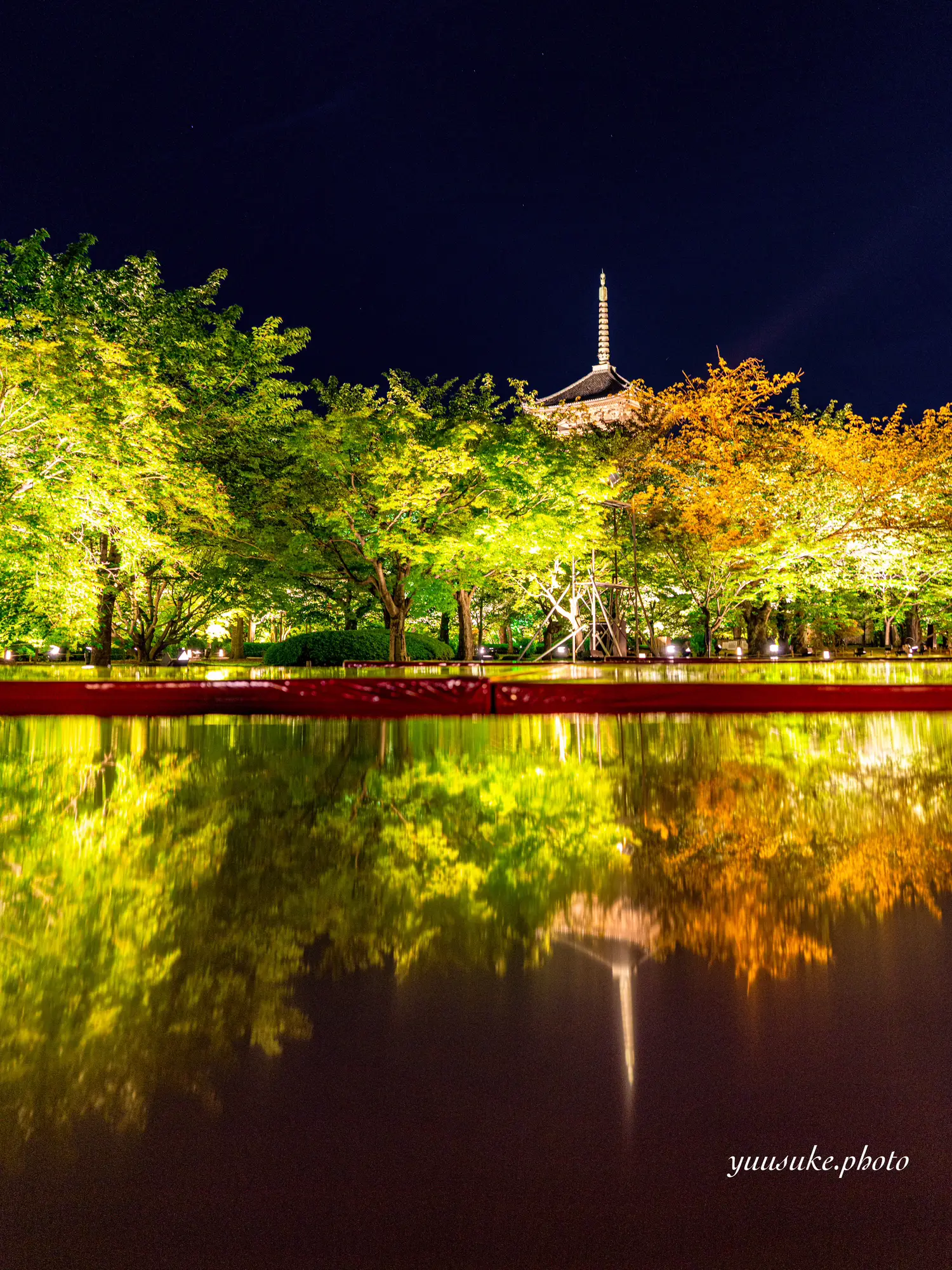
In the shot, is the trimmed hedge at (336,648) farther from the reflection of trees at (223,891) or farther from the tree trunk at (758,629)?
the reflection of trees at (223,891)

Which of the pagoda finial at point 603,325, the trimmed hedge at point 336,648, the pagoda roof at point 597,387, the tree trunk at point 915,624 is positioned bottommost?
the trimmed hedge at point 336,648

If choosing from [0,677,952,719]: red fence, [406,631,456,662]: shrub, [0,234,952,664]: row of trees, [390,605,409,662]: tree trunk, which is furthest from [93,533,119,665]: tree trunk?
[406,631,456,662]: shrub

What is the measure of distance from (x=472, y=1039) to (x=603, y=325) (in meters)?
112

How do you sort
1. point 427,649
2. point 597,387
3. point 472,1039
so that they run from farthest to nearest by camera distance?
point 597,387 < point 427,649 < point 472,1039

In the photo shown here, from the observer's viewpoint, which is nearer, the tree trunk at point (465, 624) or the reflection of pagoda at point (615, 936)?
the reflection of pagoda at point (615, 936)

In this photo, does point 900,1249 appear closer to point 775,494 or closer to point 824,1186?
point 824,1186

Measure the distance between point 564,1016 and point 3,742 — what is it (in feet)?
23.0

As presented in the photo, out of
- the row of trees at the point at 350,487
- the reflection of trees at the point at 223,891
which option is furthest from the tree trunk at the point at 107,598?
the reflection of trees at the point at 223,891

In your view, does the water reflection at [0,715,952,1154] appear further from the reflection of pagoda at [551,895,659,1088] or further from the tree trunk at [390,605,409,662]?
the tree trunk at [390,605,409,662]

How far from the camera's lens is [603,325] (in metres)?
102

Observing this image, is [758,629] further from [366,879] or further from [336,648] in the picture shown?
[366,879]

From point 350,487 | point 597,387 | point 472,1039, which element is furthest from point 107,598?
point 597,387

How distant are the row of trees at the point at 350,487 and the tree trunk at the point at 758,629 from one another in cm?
9

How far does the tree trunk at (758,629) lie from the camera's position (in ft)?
79.8
